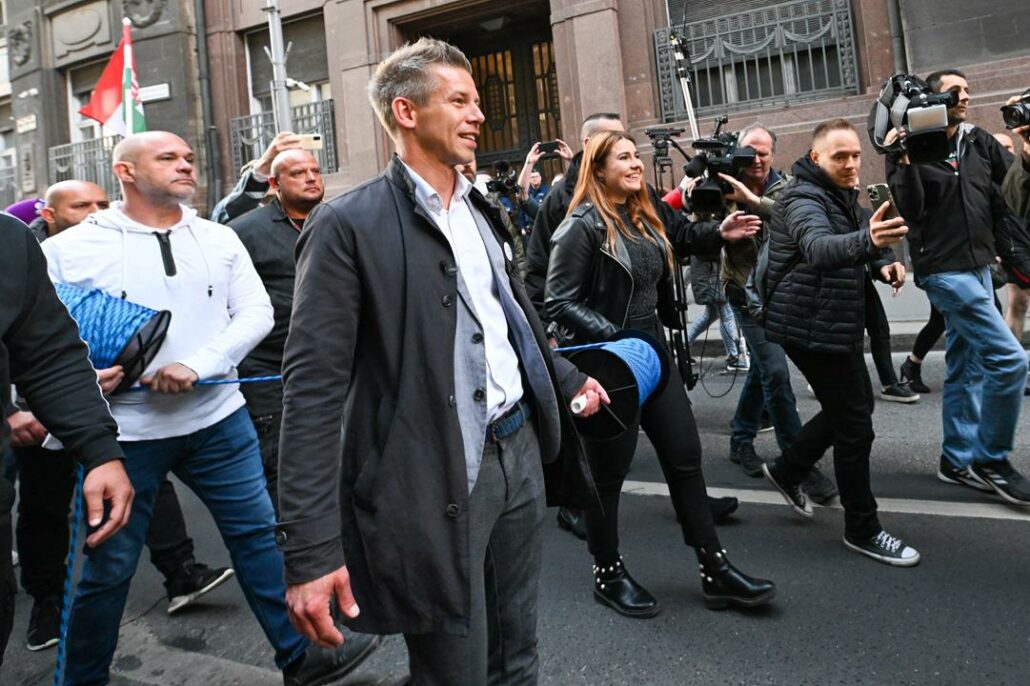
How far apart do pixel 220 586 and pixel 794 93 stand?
11.1 meters

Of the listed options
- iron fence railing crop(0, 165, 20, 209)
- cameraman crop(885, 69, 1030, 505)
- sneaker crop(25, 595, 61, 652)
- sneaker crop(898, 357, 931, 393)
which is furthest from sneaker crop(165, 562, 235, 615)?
iron fence railing crop(0, 165, 20, 209)

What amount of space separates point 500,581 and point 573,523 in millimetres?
2312

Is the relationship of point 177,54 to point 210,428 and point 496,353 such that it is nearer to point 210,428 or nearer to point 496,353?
point 210,428

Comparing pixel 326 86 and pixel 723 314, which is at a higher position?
pixel 326 86

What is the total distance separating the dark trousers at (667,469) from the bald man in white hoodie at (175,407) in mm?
971

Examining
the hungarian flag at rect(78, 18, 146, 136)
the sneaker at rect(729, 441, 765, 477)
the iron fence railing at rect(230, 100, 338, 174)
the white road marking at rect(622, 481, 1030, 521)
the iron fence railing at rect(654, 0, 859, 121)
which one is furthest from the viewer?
the iron fence railing at rect(230, 100, 338, 174)

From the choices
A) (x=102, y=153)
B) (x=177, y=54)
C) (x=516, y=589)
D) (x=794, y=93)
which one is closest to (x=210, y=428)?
(x=516, y=589)

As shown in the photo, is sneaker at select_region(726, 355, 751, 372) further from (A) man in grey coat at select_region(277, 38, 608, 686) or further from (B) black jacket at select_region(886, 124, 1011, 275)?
(A) man in grey coat at select_region(277, 38, 608, 686)

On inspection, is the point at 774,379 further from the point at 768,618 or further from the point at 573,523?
the point at 768,618

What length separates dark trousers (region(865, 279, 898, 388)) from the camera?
402cm

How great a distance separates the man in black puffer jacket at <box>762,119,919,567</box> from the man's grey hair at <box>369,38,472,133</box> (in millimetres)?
1962

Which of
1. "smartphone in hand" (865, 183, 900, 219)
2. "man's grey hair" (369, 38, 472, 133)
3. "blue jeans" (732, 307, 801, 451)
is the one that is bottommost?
"blue jeans" (732, 307, 801, 451)

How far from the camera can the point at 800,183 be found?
12.0 ft

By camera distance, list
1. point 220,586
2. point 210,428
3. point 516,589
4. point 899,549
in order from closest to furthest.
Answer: point 516,589 → point 210,428 → point 899,549 → point 220,586
